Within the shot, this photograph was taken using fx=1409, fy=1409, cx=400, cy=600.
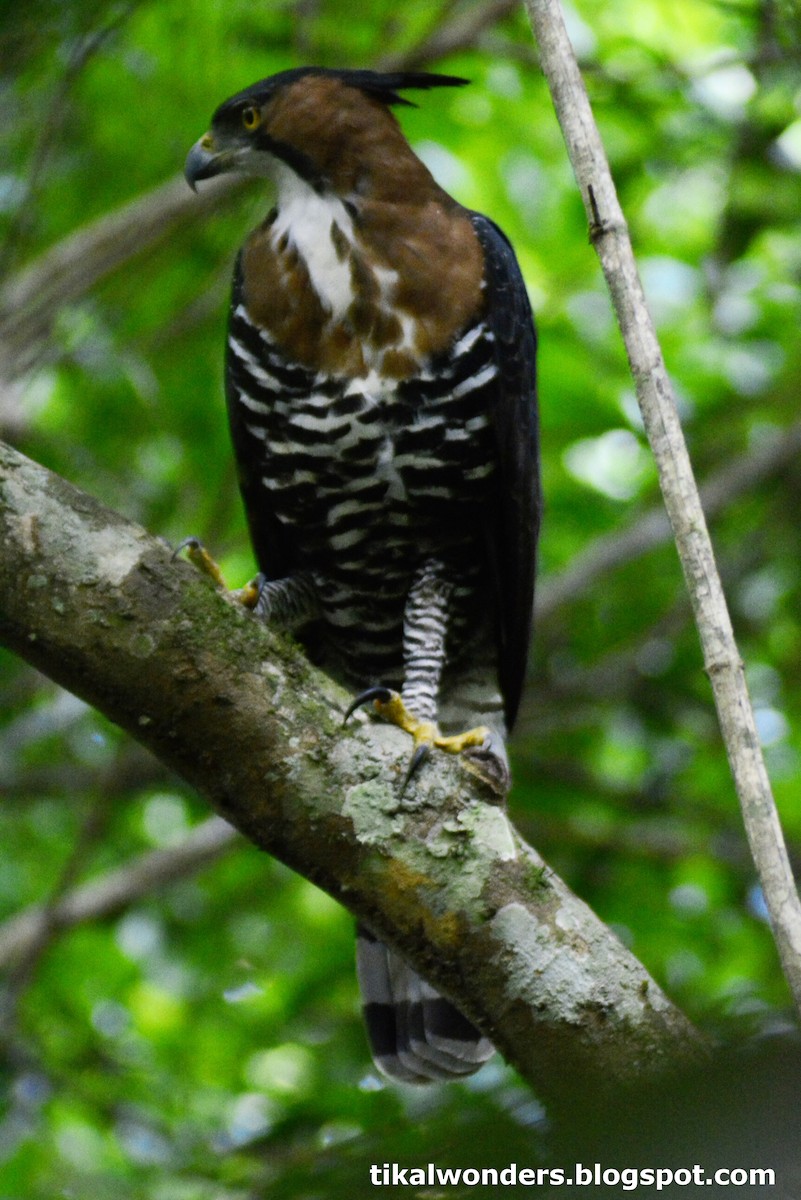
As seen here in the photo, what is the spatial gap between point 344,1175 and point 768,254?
16.4ft

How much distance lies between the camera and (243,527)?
186 inches

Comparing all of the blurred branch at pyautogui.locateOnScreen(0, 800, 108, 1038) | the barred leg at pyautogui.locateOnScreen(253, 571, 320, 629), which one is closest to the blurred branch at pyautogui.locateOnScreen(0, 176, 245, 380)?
the barred leg at pyautogui.locateOnScreen(253, 571, 320, 629)

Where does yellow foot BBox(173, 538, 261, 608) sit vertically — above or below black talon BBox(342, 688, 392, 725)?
above

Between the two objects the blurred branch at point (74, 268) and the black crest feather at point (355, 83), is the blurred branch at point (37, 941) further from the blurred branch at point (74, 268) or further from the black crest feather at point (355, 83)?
the black crest feather at point (355, 83)

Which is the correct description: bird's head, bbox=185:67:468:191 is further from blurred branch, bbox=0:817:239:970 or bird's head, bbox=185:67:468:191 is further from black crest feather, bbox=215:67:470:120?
blurred branch, bbox=0:817:239:970

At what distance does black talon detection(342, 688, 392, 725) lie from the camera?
7.50ft

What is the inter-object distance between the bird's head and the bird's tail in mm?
1790

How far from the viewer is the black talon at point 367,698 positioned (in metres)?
2.29

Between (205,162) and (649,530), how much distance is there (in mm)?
2115

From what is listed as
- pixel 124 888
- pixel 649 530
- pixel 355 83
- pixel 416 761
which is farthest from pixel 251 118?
pixel 124 888

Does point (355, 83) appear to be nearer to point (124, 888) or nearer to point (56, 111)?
point (56, 111)

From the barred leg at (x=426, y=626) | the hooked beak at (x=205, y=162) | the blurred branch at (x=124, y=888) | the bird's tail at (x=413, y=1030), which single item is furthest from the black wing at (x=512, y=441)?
the blurred branch at (x=124, y=888)

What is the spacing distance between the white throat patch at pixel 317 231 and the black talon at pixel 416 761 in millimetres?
1166

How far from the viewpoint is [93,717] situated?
4738mm
